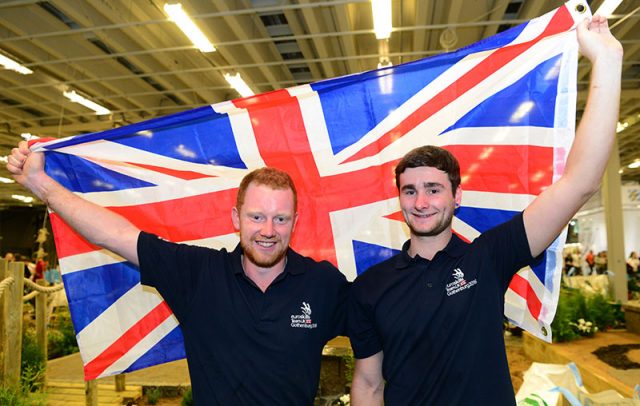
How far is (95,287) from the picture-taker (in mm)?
2404

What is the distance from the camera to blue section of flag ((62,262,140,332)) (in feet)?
7.77

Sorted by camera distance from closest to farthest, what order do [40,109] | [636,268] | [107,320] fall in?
1. [107,320]
2. [40,109]
3. [636,268]

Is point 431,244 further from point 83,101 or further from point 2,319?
point 83,101

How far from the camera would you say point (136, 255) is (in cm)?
187

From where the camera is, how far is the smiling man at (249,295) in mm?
1700

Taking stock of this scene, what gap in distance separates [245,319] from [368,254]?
0.79 meters

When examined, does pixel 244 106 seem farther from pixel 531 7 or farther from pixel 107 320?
pixel 531 7

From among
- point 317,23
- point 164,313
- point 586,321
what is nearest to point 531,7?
point 317,23

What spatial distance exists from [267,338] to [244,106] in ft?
3.80

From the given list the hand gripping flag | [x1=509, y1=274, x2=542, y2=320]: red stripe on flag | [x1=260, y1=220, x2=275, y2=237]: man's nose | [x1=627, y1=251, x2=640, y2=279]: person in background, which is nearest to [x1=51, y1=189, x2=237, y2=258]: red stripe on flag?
the hand gripping flag

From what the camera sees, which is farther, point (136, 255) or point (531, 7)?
point (531, 7)

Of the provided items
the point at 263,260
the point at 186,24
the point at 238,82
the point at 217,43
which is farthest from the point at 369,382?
the point at 238,82

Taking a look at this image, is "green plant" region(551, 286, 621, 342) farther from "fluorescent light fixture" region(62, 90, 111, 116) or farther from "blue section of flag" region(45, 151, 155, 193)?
"fluorescent light fixture" region(62, 90, 111, 116)

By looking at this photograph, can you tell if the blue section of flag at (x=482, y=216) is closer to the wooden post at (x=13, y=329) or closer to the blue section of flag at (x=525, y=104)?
the blue section of flag at (x=525, y=104)
